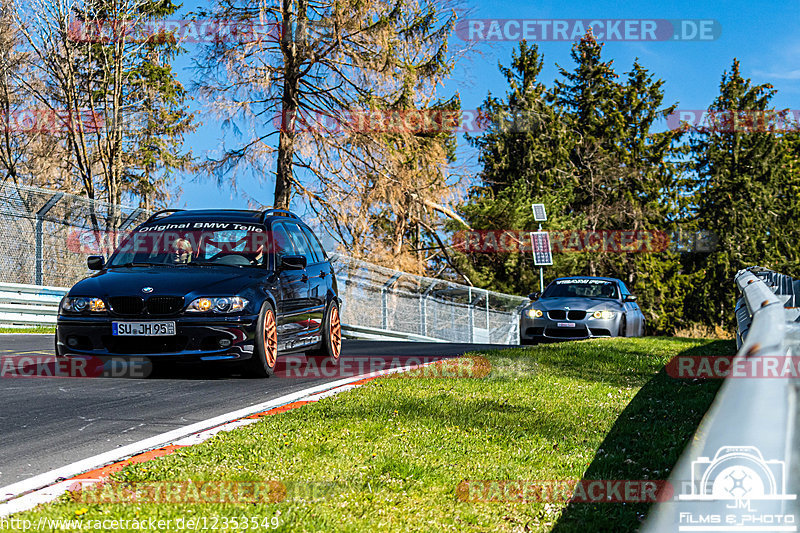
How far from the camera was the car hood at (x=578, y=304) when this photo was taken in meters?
16.1

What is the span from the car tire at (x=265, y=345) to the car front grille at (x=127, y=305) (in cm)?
110

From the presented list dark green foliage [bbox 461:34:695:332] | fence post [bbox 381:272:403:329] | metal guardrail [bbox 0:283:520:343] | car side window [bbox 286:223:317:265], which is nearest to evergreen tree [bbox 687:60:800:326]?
dark green foliage [bbox 461:34:695:332]

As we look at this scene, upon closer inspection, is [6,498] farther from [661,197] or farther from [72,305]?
[661,197]

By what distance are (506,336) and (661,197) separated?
34.4 metres

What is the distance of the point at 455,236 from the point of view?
38.5 meters

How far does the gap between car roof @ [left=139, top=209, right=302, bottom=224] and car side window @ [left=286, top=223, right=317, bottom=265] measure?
0.41 m

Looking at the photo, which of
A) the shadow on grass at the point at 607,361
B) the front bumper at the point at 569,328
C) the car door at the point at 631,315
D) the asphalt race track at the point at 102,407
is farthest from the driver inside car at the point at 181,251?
the car door at the point at 631,315

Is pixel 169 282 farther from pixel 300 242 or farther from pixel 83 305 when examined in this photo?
pixel 300 242

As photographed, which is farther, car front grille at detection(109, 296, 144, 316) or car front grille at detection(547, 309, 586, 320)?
car front grille at detection(547, 309, 586, 320)

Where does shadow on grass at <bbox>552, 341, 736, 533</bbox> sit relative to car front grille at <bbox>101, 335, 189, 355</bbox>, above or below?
below

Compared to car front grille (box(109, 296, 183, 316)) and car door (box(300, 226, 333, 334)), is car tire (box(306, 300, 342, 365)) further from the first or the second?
car front grille (box(109, 296, 183, 316))

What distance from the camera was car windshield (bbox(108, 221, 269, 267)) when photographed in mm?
9203

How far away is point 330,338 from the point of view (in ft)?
34.7

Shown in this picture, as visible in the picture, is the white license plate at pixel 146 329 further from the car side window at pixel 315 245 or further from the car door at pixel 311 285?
the car side window at pixel 315 245
